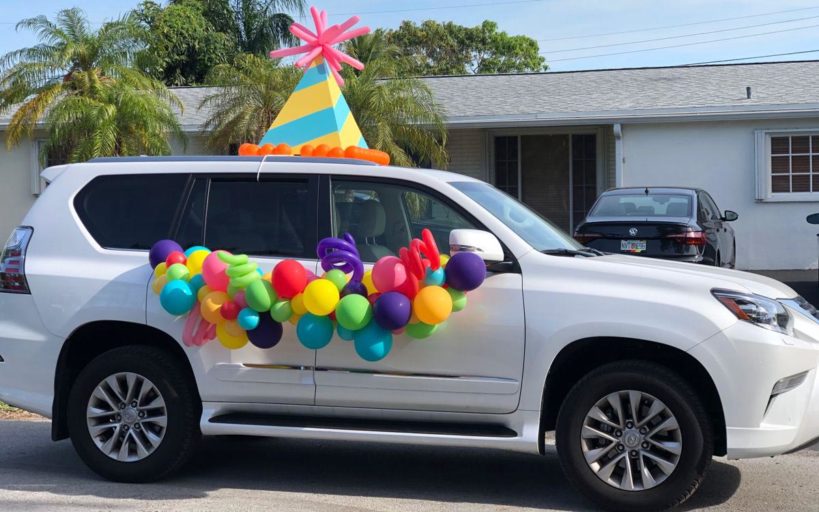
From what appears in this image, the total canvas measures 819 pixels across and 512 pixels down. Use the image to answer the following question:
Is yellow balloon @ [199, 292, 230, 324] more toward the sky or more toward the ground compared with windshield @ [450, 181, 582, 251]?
more toward the ground

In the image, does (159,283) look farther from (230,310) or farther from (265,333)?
(265,333)

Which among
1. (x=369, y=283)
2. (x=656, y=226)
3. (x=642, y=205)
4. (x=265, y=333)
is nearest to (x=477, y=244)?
(x=369, y=283)

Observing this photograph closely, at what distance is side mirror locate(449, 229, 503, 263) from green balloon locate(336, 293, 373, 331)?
553 mm

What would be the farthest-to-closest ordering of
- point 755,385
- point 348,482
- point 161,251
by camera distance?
point 348,482
point 161,251
point 755,385

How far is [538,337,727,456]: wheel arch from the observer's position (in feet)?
17.7

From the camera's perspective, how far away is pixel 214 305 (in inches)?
223

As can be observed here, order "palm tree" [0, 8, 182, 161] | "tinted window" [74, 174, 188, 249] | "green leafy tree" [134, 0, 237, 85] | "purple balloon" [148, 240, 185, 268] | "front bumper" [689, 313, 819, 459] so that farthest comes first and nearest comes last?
"green leafy tree" [134, 0, 237, 85] < "palm tree" [0, 8, 182, 161] < "tinted window" [74, 174, 188, 249] < "purple balloon" [148, 240, 185, 268] < "front bumper" [689, 313, 819, 459]

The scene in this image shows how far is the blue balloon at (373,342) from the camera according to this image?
17.9 feet

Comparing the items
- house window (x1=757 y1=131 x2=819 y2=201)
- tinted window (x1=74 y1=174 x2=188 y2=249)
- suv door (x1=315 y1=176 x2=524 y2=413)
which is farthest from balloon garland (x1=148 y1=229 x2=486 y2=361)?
house window (x1=757 y1=131 x2=819 y2=201)

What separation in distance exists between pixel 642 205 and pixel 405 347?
819cm

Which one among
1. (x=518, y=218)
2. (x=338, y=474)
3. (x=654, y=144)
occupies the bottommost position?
(x=338, y=474)

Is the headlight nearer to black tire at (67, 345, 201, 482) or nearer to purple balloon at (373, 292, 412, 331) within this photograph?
purple balloon at (373, 292, 412, 331)

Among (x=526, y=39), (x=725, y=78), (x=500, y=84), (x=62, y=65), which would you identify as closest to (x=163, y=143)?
(x=62, y=65)

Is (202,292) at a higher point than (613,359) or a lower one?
higher
